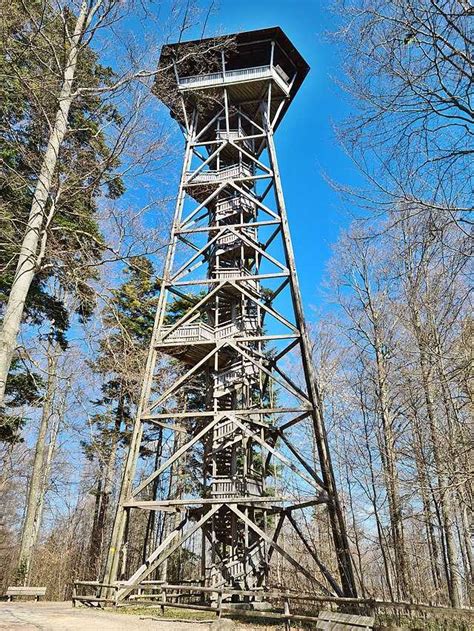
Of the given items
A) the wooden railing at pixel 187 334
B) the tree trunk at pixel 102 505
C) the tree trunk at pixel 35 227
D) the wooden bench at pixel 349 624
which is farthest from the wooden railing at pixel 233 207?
the wooden bench at pixel 349 624

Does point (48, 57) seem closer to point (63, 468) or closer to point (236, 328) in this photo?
point (236, 328)

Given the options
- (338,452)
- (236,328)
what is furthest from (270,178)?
(338,452)

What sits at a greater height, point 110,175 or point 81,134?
point 81,134

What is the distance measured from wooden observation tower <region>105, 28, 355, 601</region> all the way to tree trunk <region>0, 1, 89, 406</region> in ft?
6.49

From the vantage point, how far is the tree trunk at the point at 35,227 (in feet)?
19.8

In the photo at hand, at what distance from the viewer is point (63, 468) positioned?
77.7 feet

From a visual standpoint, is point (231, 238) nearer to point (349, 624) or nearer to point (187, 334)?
point (187, 334)

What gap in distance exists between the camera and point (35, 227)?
21.5 ft

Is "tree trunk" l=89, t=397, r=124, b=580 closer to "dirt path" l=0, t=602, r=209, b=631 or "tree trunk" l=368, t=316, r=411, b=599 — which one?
"tree trunk" l=368, t=316, r=411, b=599

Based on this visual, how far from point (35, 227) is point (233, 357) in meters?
9.91

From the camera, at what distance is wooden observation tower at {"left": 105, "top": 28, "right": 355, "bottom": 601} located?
1187 cm

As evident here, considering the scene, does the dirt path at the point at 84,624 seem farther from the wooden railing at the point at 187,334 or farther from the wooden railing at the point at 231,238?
the wooden railing at the point at 231,238

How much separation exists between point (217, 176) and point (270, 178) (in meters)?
2.13

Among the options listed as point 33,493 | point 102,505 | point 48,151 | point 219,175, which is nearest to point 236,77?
point 219,175
